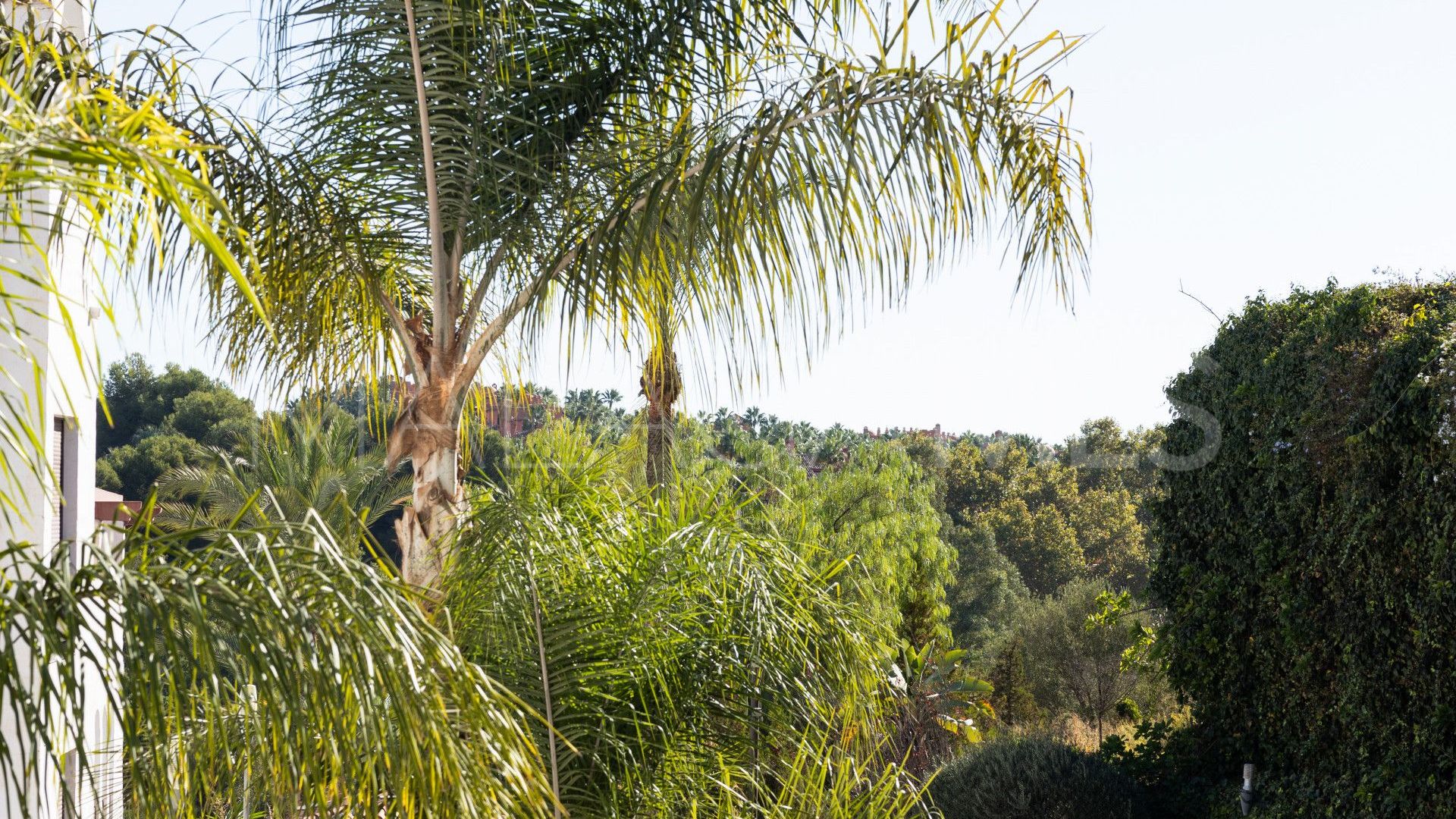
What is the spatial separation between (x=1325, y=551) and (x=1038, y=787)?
2500mm

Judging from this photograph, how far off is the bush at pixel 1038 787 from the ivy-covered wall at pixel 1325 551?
87 cm

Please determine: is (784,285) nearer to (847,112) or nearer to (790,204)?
(790,204)

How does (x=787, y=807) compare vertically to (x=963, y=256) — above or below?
below

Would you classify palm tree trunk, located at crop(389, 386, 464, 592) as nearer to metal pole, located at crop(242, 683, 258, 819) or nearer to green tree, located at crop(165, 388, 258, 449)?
metal pole, located at crop(242, 683, 258, 819)

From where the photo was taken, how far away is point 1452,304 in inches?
248

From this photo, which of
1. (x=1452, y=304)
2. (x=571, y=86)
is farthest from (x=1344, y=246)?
(x=571, y=86)

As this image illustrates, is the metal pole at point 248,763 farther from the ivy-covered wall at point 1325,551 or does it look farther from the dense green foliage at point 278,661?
the ivy-covered wall at point 1325,551

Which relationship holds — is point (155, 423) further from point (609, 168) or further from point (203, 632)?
point (203, 632)

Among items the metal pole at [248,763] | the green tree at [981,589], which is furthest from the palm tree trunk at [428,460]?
the green tree at [981,589]

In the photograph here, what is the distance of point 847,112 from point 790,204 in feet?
1.10

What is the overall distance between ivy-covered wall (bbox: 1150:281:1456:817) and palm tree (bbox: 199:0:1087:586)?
3617mm

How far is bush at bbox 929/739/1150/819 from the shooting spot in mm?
8148

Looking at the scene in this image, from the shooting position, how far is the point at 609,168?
4047mm

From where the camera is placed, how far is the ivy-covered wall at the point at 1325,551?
621cm
